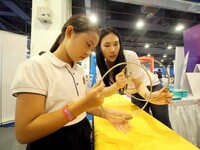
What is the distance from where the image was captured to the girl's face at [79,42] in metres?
0.71

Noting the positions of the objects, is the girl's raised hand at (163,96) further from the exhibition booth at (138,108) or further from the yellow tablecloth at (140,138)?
the yellow tablecloth at (140,138)

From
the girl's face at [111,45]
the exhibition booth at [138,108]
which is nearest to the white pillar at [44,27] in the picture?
A: the exhibition booth at [138,108]

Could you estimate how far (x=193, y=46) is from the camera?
3.47 metres

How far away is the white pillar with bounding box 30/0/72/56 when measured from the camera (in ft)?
5.87

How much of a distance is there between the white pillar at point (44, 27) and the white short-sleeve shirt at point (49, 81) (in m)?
1.25

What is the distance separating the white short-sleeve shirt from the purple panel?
3568mm

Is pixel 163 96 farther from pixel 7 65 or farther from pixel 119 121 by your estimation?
pixel 7 65

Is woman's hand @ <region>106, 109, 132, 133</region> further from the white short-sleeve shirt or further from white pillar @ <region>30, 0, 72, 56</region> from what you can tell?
white pillar @ <region>30, 0, 72, 56</region>

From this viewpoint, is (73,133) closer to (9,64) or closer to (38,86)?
(38,86)

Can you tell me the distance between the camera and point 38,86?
1.81ft

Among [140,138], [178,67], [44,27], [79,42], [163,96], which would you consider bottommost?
[140,138]

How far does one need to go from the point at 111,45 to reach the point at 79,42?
61 cm

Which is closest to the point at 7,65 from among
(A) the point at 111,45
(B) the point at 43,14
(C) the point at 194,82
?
(B) the point at 43,14

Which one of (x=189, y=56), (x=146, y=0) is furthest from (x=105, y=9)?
(x=189, y=56)
